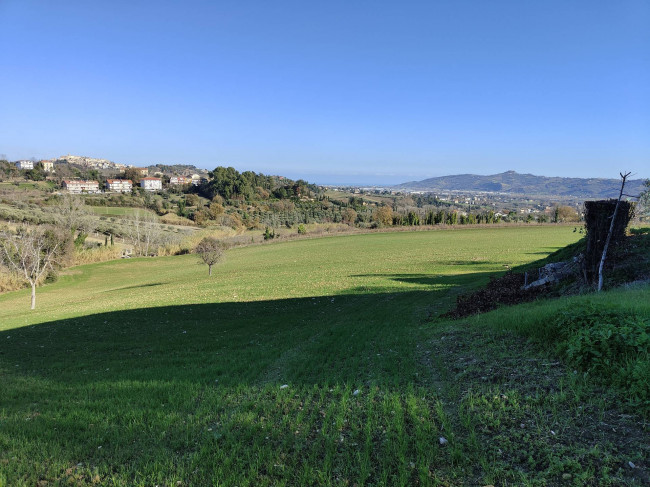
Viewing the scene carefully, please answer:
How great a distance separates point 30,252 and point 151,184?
5316 inches

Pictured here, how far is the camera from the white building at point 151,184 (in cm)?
15185

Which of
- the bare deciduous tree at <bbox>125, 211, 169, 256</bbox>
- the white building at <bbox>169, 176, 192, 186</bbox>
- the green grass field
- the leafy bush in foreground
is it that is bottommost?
the bare deciduous tree at <bbox>125, 211, 169, 256</bbox>

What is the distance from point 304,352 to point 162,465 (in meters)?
A: 6.17

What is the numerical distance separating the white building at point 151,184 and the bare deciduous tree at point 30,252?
4388 inches

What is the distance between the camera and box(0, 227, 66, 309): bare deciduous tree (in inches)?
1257

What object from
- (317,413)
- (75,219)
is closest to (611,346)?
(317,413)

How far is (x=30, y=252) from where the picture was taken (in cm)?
3225

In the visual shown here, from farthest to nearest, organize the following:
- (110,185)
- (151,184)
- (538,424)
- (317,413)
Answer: (151,184), (110,185), (317,413), (538,424)

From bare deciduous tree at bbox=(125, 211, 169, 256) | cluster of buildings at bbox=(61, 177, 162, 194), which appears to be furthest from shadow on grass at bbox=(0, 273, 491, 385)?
cluster of buildings at bbox=(61, 177, 162, 194)

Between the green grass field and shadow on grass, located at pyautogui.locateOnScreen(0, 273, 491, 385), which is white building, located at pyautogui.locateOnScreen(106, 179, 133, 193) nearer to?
shadow on grass, located at pyautogui.locateOnScreen(0, 273, 491, 385)

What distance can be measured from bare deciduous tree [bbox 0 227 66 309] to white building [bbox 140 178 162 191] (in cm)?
11146

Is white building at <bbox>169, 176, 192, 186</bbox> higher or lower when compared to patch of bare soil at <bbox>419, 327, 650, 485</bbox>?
higher

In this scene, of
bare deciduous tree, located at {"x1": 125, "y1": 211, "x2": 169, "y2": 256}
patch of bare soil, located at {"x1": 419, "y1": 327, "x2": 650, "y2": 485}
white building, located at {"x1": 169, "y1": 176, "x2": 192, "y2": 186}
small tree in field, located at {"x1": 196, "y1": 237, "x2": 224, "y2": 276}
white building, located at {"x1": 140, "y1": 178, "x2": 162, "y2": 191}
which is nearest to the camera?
patch of bare soil, located at {"x1": 419, "y1": 327, "x2": 650, "y2": 485}

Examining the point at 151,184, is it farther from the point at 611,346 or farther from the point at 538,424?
the point at 538,424
